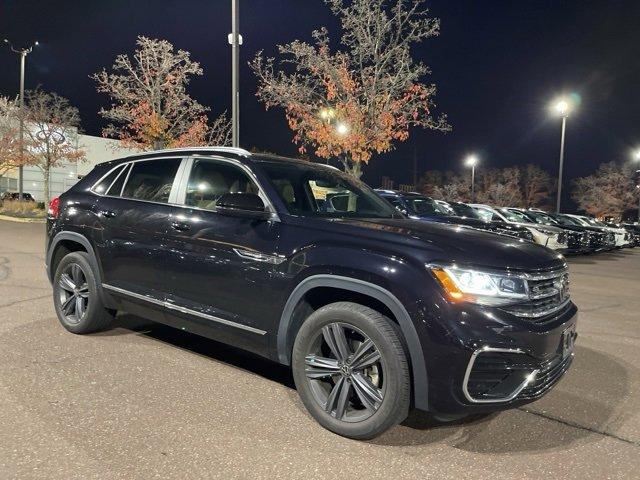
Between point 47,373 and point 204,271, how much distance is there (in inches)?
58.5

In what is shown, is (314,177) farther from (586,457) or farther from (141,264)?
(586,457)

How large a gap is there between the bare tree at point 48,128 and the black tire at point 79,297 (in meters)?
30.7

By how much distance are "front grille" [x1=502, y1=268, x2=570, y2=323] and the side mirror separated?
1.71 metres

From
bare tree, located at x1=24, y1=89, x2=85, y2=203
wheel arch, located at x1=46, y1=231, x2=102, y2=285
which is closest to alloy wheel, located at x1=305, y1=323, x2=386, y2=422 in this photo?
wheel arch, located at x1=46, y1=231, x2=102, y2=285

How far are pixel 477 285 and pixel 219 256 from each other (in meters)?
1.85

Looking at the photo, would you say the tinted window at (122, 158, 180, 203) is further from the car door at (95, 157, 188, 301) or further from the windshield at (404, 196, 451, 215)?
the windshield at (404, 196, 451, 215)

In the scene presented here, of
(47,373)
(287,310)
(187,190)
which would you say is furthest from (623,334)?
(47,373)

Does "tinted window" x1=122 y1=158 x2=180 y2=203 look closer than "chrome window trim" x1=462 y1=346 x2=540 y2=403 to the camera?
No

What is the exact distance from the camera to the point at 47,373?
4.05m

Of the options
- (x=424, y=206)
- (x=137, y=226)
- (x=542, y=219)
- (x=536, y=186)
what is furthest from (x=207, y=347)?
(x=536, y=186)

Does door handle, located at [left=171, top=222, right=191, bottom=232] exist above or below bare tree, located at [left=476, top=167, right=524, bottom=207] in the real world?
below

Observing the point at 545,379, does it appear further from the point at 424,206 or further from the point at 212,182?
the point at 424,206

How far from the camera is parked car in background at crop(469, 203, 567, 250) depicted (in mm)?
15609

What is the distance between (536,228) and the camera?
1587cm
